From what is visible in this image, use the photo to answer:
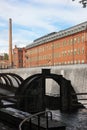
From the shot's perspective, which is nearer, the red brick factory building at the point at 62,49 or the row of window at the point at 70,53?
the row of window at the point at 70,53

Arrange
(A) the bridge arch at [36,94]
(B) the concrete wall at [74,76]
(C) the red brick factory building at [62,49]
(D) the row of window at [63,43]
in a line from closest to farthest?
1. (A) the bridge arch at [36,94]
2. (B) the concrete wall at [74,76]
3. (C) the red brick factory building at [62,49]
4. (D) the row of window at [63,43]

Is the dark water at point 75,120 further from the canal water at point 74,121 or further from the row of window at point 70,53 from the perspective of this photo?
the row of window at point 70,53

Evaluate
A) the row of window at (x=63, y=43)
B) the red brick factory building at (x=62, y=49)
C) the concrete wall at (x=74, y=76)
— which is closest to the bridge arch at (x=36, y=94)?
the concrete wall at (x=74, y=76)

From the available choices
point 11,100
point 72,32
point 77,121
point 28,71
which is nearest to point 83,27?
point 72,32

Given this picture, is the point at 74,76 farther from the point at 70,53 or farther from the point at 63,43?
the point at 63,43

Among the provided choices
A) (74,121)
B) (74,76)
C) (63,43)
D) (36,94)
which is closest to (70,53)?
(63,43)

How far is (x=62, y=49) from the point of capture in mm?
115438

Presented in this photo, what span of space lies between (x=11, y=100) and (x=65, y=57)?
82162 mm

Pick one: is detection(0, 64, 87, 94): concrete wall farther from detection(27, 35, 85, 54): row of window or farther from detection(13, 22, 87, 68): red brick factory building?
detection(27, 35, 85, 54): row of window

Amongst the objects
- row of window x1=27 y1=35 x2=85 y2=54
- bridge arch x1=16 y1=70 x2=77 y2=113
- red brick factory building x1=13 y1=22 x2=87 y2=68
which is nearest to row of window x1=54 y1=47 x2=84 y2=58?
red brick factory building x1=13 y1=22 x2=87 y2=68

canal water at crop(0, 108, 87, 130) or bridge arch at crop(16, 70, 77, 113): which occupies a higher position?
bridge arch at crop(16, 70, 77, 113)

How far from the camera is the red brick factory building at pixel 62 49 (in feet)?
332

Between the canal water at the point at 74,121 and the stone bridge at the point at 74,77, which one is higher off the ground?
the stone bridge at the point at 74,77

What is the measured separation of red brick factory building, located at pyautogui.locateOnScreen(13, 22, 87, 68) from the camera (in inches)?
3986
